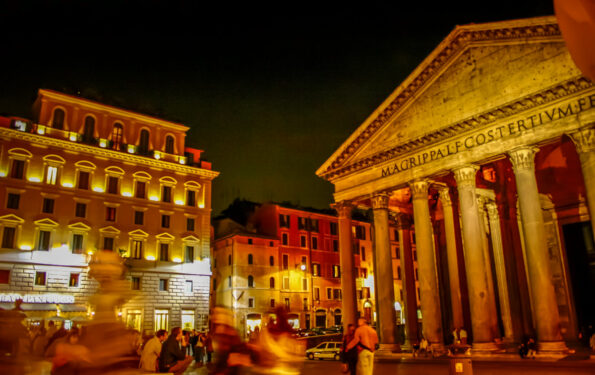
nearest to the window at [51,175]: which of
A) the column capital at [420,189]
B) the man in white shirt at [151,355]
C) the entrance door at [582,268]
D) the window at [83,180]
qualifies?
the window at [83,180]

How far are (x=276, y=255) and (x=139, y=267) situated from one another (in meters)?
17.2

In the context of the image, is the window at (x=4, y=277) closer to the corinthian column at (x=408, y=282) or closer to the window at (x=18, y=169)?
the window at (x=18, y=169)

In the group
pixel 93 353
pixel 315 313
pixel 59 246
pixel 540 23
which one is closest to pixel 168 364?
pixel 93 353

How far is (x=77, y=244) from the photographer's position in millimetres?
36688

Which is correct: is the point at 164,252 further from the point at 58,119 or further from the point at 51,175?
the point at 58,119

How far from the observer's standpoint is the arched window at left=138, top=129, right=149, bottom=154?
42000mm

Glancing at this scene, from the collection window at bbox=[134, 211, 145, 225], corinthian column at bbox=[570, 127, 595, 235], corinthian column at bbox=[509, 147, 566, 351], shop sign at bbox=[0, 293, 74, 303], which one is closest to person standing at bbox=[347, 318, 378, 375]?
corinthian column at bbox=[509, 147, 566, 351]

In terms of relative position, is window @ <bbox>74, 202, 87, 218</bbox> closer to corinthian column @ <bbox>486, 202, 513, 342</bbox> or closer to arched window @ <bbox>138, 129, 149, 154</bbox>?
arched window @ <bbox>138, 129, 149, 154</bbox>

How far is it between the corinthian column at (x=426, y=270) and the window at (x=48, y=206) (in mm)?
28200

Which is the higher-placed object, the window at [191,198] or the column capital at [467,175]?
the window at [191,198]

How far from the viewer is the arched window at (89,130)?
1540 inches

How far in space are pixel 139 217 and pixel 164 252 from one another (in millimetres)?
3679

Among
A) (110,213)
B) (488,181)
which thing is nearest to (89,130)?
(110,213)

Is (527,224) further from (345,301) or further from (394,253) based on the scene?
(394,253)
